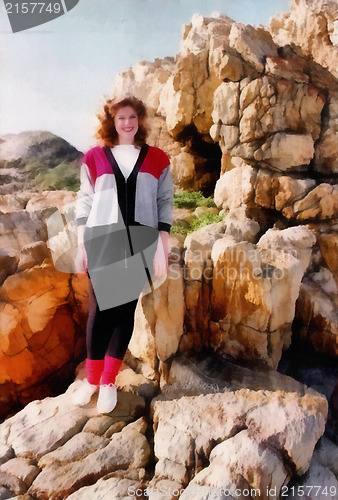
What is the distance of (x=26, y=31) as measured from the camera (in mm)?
2857

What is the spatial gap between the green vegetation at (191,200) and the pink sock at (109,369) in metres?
2.65

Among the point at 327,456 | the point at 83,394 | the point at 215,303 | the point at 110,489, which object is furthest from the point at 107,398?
the point at 327,456

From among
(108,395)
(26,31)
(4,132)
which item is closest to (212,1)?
(26,31)

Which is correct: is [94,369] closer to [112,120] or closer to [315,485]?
[315,485]

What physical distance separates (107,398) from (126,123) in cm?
232

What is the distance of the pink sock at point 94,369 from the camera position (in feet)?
9.23

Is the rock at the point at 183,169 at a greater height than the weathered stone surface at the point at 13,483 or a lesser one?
greater

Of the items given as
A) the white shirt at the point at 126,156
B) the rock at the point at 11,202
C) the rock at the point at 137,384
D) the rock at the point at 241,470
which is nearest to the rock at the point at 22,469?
the rock at the point at 137,384

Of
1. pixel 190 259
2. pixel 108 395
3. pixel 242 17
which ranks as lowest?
pixel 108 395

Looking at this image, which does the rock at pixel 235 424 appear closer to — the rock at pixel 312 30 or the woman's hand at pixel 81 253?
the woman's hand at pixel 81 253

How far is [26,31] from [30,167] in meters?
1.69

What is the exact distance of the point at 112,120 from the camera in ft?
8.25

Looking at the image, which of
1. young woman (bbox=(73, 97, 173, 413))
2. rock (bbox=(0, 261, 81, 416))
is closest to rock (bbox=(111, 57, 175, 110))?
young woman (bbox=(73, 97, 173, 413))

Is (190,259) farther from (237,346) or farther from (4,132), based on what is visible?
(4,132)
